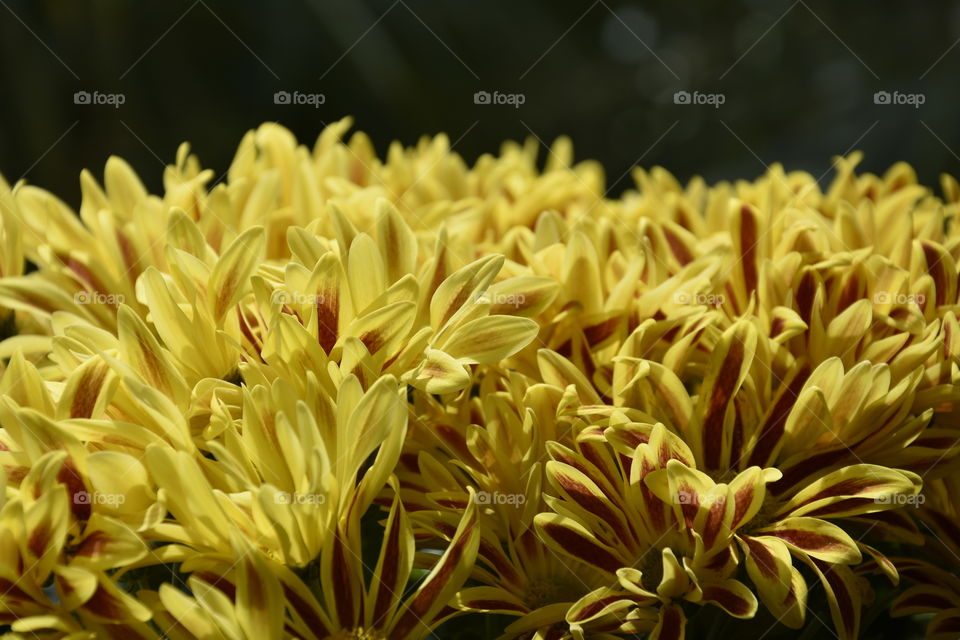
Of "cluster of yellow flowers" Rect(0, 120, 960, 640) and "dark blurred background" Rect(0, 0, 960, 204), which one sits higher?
"dark blurred background" Rect(0, 0, 960, 204)

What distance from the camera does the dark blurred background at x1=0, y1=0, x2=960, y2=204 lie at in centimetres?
118

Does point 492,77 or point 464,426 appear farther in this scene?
point 492,77

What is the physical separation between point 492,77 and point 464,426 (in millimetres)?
1098

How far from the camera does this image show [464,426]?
0.39m

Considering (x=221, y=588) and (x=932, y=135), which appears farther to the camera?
(x=932, y=135)

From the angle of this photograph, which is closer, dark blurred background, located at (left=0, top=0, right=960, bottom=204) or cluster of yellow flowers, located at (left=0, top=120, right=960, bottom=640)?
cluster of yellow flowers, located at (left=0, top=120, right=960, bottom=640)

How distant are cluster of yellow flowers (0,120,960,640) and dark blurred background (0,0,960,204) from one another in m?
0.73

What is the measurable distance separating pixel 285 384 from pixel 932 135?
1012 mm

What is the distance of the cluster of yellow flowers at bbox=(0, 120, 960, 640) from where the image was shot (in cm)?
31

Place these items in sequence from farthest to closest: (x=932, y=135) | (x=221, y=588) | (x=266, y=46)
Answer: (x=266, y=46)
(x=932, y=135)
(x=221, y=588)

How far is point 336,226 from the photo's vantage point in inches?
14.7

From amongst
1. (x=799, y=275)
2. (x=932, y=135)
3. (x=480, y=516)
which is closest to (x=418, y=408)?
(x=480, y=516)

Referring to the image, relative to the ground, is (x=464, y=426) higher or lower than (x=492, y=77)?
lower

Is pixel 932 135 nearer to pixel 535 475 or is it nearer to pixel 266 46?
pixel 266 46
